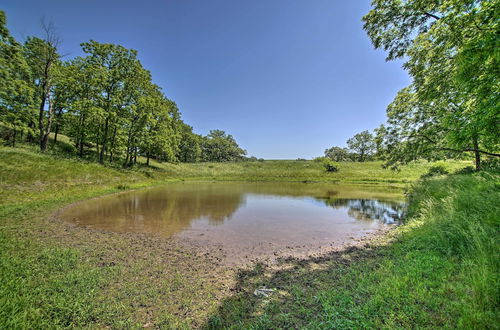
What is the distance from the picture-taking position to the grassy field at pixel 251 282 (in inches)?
→ 115

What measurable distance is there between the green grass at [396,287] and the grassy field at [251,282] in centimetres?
2

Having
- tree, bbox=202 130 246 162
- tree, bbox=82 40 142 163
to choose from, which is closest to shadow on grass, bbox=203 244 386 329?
tree, bbox=82 40 142 163

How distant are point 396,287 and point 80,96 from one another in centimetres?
3430

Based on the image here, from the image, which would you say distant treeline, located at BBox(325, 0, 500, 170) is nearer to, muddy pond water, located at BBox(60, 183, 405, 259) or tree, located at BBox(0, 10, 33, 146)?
muddy pond water, located at BBox(60, 183, 405, 259)

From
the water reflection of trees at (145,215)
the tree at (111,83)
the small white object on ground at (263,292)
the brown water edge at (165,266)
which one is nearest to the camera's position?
the brown water edge at (165,266)

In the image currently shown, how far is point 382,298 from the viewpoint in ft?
10.4

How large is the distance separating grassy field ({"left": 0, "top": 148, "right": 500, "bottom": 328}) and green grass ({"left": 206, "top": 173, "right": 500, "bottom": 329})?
0.06 feet

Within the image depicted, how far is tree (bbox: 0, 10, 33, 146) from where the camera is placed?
18328mm

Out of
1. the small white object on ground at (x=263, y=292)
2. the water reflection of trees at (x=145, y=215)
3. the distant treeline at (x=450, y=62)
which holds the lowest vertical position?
the water reflection of trees at (x=145, y=215)

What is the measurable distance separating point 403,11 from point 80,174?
24081 mm

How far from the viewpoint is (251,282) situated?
455 cm

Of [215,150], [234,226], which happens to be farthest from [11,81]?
[215,150]

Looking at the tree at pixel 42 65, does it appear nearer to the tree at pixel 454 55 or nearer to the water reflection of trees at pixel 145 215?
the water reflection of trees at pixel 145 215

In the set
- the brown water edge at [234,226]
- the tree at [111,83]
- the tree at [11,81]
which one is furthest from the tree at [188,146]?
the brown water edge at [234,226]
